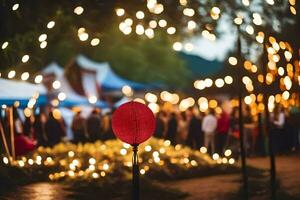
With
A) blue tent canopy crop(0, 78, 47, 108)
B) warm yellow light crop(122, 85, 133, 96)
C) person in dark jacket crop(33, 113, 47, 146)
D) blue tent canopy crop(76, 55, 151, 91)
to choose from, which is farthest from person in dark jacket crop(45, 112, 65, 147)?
warm yellow light crop(122, 85, 133, 96)

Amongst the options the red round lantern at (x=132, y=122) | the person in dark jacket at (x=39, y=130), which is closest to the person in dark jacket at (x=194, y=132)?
the person in dark jacket at (x=39, y=130)

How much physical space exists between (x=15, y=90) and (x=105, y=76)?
40.1ft

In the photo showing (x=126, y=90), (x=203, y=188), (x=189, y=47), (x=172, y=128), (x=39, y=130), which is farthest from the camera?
(x=126, y=90)

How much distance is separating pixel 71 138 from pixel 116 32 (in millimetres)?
19922

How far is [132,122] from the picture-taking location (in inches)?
376

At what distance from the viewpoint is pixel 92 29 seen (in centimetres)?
2019

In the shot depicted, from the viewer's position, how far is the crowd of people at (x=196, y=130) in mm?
19781

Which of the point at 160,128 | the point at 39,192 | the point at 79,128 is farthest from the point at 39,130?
the point at 39,192

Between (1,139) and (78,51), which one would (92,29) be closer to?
(1,139)

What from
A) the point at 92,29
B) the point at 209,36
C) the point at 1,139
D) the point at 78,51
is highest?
the point at 78,51

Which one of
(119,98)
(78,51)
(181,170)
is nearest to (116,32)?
(78,51)

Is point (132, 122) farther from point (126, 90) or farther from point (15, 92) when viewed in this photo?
point (126, 90)

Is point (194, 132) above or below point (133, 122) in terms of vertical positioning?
above

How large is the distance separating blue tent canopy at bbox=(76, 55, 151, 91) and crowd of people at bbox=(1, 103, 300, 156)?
5.30m
